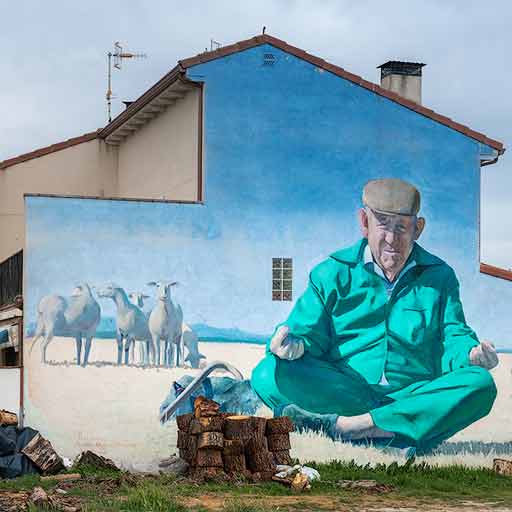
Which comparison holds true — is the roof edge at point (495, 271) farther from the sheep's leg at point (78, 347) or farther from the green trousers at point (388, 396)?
the sheep's leg at point (78, 347)

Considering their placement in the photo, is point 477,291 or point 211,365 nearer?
point 211,365

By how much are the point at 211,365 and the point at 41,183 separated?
26.7 feet

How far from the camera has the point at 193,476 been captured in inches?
850

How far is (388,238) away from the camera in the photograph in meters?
25.1

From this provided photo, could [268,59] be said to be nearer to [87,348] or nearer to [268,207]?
[268,207]

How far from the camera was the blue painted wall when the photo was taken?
922 inches

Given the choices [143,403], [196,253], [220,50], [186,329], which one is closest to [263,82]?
[220,50]

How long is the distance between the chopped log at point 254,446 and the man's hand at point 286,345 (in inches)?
107

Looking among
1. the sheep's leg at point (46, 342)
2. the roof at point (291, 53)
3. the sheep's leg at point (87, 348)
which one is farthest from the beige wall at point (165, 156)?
the sheep's leg at point (46, 342)

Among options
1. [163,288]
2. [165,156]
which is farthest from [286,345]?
[165,156]

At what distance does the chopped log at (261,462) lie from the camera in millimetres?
21703

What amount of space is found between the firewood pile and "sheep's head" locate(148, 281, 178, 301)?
94.3 inches

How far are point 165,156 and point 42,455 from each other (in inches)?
304

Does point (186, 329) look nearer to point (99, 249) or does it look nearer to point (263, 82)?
point (99, 249)
